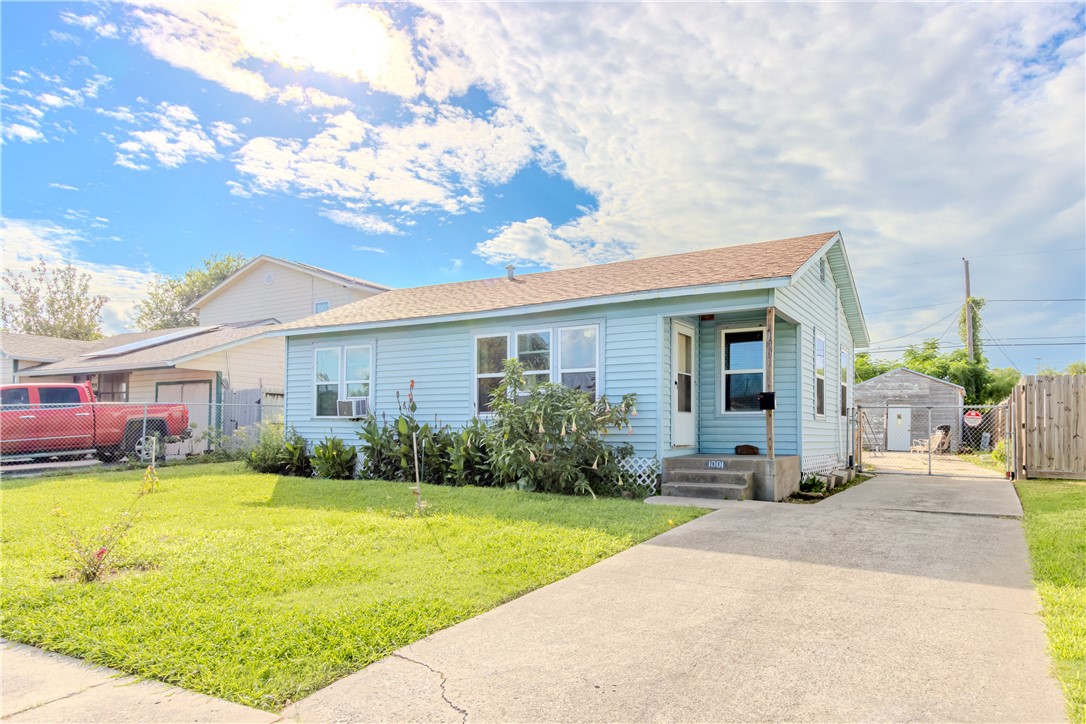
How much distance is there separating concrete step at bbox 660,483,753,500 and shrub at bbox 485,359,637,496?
2.24 feet

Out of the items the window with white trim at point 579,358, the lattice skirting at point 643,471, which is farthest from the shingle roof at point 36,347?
the lattice skirting at point 643,471

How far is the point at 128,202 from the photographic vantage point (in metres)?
18.3

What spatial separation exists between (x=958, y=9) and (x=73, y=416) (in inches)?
735

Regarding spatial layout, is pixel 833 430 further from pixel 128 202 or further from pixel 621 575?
pixel 128 202

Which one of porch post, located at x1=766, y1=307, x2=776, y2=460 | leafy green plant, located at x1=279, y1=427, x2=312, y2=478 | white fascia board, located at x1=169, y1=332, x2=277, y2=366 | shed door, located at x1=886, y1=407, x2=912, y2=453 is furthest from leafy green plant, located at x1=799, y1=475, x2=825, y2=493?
shed door, located at x1=886, y1=407, x2=912, y2=453

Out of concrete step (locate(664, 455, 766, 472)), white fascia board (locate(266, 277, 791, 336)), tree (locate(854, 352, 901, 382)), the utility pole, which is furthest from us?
tree (locate(854, 352, 901, 382))

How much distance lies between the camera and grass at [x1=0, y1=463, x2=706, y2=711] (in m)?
3.09

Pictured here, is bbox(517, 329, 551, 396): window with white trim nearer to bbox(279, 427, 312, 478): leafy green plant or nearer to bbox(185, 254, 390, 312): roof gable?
bbox(279, 427, 312, 478): leafy green plant

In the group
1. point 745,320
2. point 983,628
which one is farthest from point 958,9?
point 983,628

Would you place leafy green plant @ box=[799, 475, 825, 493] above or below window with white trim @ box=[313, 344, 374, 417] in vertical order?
below

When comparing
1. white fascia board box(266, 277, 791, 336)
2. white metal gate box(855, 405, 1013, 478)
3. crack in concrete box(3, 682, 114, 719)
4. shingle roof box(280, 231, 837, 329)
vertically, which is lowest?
white metal gate box(855, 405, 1013, 478)

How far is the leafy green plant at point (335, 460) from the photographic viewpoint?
457 inches

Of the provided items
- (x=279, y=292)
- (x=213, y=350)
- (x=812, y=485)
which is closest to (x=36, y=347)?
(x=279, y=292)

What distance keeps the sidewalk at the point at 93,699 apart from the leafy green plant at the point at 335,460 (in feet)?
28.1
